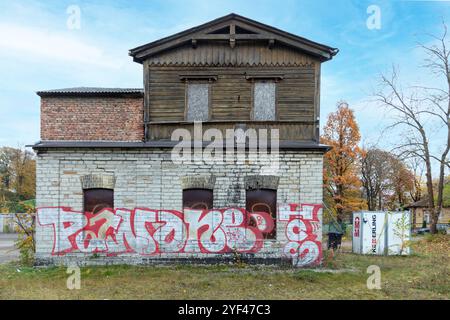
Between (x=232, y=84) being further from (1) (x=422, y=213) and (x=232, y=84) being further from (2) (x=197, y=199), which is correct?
Answer: (1) (x=422, y=213)

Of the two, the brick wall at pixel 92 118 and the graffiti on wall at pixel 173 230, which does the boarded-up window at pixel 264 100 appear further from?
the brick wall at pixel 92 118

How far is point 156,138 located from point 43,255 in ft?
17.1

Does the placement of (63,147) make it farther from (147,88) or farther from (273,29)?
(273,29)

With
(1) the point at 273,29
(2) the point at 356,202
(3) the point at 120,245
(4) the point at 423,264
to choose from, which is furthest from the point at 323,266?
(2) the point at 356,202

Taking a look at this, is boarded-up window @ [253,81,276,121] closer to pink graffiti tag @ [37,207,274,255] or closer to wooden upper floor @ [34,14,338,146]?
wooden upper floor @ [34,14,338,146]

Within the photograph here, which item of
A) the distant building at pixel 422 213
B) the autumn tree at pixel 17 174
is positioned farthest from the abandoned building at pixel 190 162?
the distant building at pixel 422 213

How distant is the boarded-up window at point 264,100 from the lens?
11.8 meters

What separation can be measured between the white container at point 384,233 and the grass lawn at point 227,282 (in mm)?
2900

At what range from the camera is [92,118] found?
38.2 feet

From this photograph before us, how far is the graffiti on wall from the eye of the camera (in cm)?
1133

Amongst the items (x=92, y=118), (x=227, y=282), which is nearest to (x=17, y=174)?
(x=92, y=118)

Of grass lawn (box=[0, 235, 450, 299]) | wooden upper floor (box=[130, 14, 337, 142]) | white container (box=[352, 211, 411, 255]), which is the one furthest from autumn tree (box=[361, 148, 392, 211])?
wooden upper floor (box=[130, 14, 337, 142])

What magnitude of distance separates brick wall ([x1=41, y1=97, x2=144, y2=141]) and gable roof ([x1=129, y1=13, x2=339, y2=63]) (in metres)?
1.75

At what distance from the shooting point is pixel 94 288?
905 centimetres
